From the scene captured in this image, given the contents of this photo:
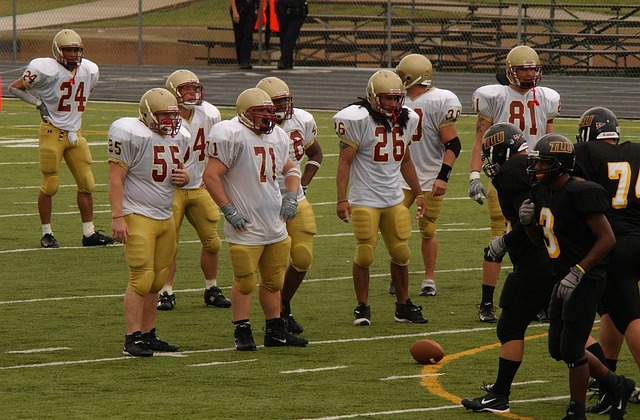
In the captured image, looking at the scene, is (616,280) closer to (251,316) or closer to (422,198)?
(422,198)

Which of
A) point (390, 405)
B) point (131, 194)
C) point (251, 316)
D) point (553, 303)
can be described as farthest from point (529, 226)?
point (251, 316)

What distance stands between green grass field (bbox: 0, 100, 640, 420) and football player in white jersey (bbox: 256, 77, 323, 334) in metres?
0.33

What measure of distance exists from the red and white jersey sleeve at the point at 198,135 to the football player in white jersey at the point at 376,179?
3.69ft

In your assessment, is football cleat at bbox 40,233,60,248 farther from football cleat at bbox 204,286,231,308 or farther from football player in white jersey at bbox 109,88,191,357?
football player in white jersey at bbox 109,88,191,357

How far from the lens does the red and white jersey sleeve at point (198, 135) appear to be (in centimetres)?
1009

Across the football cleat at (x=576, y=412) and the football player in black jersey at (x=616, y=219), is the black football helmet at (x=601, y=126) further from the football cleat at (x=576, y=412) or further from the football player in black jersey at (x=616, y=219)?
the football cleat at (x=576, y=412)

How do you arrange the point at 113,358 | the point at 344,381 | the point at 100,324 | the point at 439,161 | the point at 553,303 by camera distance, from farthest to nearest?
the point at 439,161, the point at 100,324, the point at 113,358, the point at 344,381, the point at 553,303

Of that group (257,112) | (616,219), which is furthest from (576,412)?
(257,112)

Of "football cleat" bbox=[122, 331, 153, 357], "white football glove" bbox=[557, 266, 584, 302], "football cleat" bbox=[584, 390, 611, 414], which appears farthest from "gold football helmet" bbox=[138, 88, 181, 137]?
"football cleat" bbox=[584, 390, 611, 414]

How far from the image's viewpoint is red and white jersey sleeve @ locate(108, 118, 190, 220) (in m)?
8.60

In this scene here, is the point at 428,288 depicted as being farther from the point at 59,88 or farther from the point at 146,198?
the point at 59,88

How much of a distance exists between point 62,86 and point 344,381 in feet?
19.5

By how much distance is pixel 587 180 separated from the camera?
23.9ft

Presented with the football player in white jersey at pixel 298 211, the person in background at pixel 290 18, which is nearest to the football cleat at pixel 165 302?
the football player in white jersey at pixel 298 211
